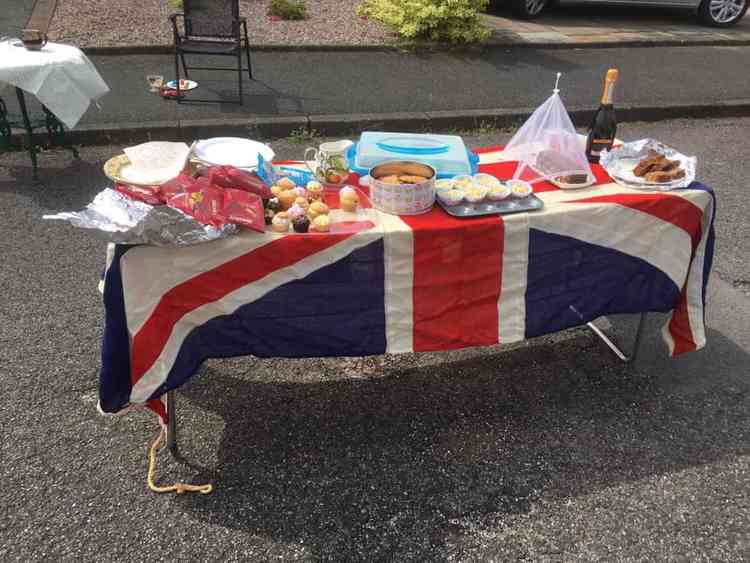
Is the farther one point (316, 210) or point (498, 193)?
point (498, 193)

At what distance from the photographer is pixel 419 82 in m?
6.87

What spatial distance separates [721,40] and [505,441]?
28.7 feet

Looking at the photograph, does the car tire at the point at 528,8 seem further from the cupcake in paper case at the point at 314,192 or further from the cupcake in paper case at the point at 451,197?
the cupcake in paper case at the point at 314,192

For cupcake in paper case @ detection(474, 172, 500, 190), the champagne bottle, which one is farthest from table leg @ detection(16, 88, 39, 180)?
the champagne bottle

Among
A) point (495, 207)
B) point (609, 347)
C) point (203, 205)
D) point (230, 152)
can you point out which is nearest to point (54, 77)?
point (230, 152)

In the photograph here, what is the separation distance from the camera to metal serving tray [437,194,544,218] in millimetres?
2307

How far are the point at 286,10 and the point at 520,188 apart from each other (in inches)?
269

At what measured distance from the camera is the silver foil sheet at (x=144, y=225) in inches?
77.6

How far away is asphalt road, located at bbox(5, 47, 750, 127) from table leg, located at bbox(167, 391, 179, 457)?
12.2ft

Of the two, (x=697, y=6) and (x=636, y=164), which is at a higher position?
(x=697, y=6)

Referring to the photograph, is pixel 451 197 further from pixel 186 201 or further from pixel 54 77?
pixel 54 77

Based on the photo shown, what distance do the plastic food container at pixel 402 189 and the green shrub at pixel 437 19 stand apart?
5.82 metres

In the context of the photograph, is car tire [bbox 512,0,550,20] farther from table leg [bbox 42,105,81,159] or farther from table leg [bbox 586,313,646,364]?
table leg [bbox 586,313,646,364]

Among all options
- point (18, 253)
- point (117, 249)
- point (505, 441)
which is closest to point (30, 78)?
point (18, 253)
